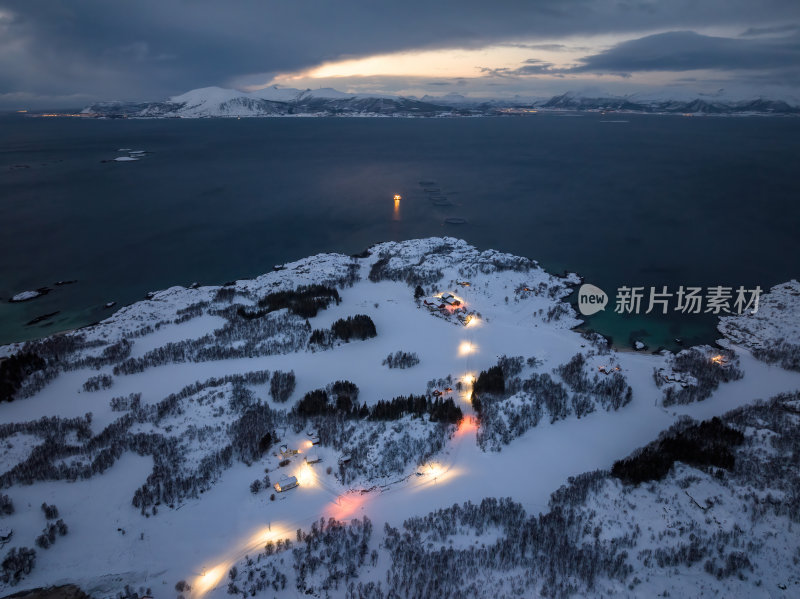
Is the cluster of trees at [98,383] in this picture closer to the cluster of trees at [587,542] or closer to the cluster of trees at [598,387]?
the cluster of trees at [587,542]

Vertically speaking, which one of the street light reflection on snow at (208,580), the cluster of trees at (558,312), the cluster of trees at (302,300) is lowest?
the cluster of trees at (558,312)

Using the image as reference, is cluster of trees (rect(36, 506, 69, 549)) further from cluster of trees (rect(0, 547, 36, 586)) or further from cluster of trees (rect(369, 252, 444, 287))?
cluster of trees (rect(369, 252, 444, 287))

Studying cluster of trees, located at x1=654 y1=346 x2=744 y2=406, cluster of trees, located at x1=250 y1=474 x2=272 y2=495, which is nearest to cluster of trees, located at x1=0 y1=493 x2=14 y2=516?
cluster of trees, located at x1=250 y1=474 x2=272 y2=495

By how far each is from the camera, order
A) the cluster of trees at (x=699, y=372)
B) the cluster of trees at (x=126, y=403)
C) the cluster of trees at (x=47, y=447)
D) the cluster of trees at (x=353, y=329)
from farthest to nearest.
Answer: the cluster of trees at (x=353, y=329) < the cluster of trees at (x=699, y=372) < the cluster of trees at (x=126, y=403) < the cluster of trees at (x=47, y=447)

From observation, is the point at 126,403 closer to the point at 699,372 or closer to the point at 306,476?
the point at 306,476

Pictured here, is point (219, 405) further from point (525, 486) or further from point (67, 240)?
point (67, 240)

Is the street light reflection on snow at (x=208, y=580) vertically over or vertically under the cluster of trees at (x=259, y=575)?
under

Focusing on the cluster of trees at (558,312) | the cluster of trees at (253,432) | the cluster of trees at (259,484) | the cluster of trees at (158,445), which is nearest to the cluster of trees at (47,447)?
the cluster of trees at (158,445)

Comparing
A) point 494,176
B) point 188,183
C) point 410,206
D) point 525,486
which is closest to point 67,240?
point 188,183
